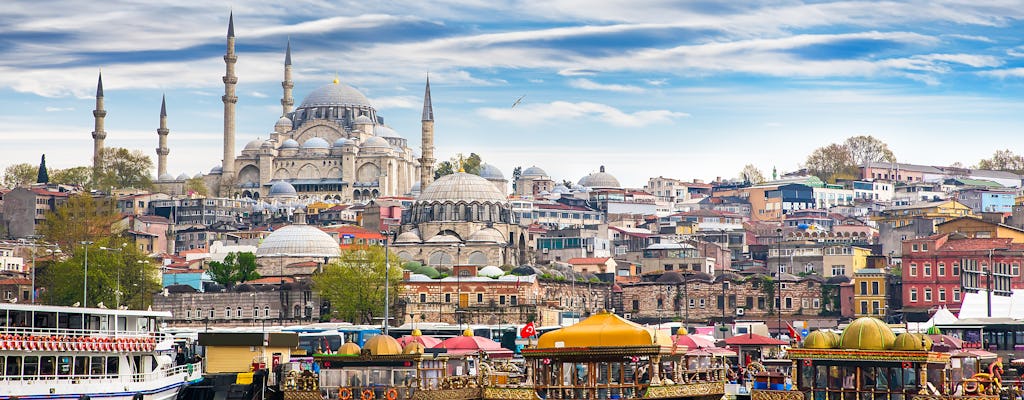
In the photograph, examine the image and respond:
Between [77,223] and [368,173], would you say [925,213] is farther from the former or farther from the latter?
[77,223]

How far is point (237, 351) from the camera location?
35188 mm

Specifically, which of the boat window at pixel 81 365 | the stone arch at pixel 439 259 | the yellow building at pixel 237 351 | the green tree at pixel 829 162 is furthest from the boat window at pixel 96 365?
the green tree at pixel 829 162

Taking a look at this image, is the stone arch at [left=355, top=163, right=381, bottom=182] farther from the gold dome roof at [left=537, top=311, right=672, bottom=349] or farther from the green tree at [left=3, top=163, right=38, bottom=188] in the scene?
the gold dome roof at [left=537, top=311, right=672, bottom=349]

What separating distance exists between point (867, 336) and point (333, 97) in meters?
108

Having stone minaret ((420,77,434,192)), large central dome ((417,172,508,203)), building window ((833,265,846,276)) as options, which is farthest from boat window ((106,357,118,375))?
stone minaret ((420,77,434,192))

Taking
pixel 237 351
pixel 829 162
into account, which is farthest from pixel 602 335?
pixel 829 162

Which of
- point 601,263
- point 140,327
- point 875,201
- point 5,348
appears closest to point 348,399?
point 5,348

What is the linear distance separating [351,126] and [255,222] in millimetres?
22013

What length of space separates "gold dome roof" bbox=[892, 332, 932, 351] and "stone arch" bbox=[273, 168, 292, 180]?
100679 millimetres

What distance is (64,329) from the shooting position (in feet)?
103

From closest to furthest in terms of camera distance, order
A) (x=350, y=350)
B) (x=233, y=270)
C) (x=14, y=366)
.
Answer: (x=350, y=350), (x=14, y=366), (x=233, y=270)

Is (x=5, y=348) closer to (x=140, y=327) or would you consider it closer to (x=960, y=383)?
(x=140, y=327)

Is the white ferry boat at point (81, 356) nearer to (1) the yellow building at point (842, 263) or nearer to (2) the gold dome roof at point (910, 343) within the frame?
(2) the gold dome roof at point (910, 343)

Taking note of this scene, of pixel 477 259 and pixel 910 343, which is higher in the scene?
pixel 477 259
